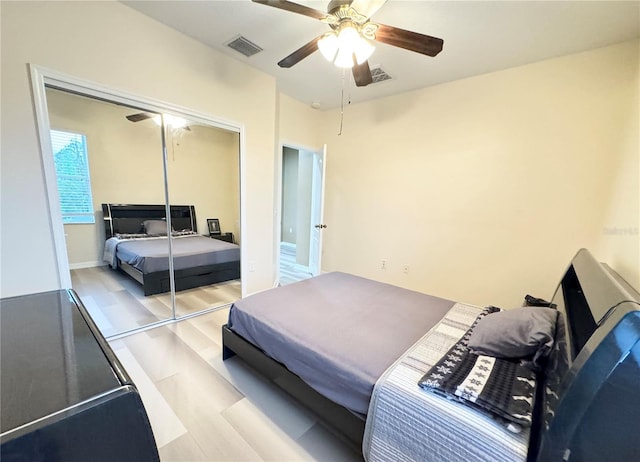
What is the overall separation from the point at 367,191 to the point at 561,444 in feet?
10.7

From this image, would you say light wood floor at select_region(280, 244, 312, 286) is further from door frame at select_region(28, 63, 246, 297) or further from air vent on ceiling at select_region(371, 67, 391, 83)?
air vent on ceiling at select_region(371, 67, 391, 83)

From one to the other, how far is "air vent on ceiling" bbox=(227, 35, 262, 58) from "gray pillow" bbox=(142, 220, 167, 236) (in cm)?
194

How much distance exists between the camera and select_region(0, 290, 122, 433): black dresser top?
19.7 inches

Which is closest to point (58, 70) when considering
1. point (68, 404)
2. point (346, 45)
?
point (346, 45)

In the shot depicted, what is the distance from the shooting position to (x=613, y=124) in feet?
7.16

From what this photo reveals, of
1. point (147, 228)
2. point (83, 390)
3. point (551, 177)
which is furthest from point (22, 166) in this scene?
point (551, 177)

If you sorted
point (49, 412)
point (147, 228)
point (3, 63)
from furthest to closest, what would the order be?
point (147, 228) < point (3, 63) < point (49, 412)

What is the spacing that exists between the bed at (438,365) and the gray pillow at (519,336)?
0.10ft

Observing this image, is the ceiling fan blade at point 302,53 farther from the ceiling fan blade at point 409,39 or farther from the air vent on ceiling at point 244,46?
the air vent on ceiling at point 244,46

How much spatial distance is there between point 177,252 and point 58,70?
5.85 feet

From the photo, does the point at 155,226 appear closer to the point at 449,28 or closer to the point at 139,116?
the point at 139,116

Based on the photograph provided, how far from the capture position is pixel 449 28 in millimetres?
2021

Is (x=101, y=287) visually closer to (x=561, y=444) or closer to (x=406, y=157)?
(x=561, y=444)

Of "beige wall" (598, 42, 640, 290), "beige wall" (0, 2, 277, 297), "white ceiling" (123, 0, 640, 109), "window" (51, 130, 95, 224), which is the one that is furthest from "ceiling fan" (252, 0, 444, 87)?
"window" (51, 130, 95, 224)
